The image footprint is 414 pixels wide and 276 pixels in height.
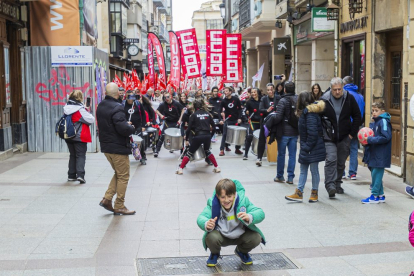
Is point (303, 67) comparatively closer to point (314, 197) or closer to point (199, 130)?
point (199, 130)

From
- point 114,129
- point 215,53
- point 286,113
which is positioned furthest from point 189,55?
point 114,129

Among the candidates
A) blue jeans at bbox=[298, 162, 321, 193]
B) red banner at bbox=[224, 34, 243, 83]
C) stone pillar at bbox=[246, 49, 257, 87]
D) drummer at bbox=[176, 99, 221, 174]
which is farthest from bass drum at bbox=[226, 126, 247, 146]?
stone pillar at bbox=[246, 49, 257, 87]

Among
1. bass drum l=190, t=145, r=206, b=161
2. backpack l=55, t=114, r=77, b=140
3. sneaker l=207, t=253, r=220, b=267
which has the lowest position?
sneaker l=207, t=253, r=220, b=267

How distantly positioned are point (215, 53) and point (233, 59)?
782 millimetres

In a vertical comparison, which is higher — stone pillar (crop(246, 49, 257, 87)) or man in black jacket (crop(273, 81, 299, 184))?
stone pillar (crop(246, 49, 257, 87))

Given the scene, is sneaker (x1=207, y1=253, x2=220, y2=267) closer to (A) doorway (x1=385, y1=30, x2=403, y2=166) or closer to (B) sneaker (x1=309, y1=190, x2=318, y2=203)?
(B) sneaker (x1=309, y1=190, x2=318, y2=203)

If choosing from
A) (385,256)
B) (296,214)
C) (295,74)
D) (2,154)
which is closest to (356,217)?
(296,214)

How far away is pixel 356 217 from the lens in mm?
8469

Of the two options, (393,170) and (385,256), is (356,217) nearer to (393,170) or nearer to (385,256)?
(385,256)

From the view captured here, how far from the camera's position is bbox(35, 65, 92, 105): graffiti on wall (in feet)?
53.8

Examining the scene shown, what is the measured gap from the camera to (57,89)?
647 inches

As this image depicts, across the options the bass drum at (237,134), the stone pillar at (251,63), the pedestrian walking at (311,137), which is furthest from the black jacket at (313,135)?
the stone pillar at (251,63)

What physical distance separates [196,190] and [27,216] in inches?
128

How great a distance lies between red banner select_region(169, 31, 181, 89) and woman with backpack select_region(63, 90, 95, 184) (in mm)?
13690
